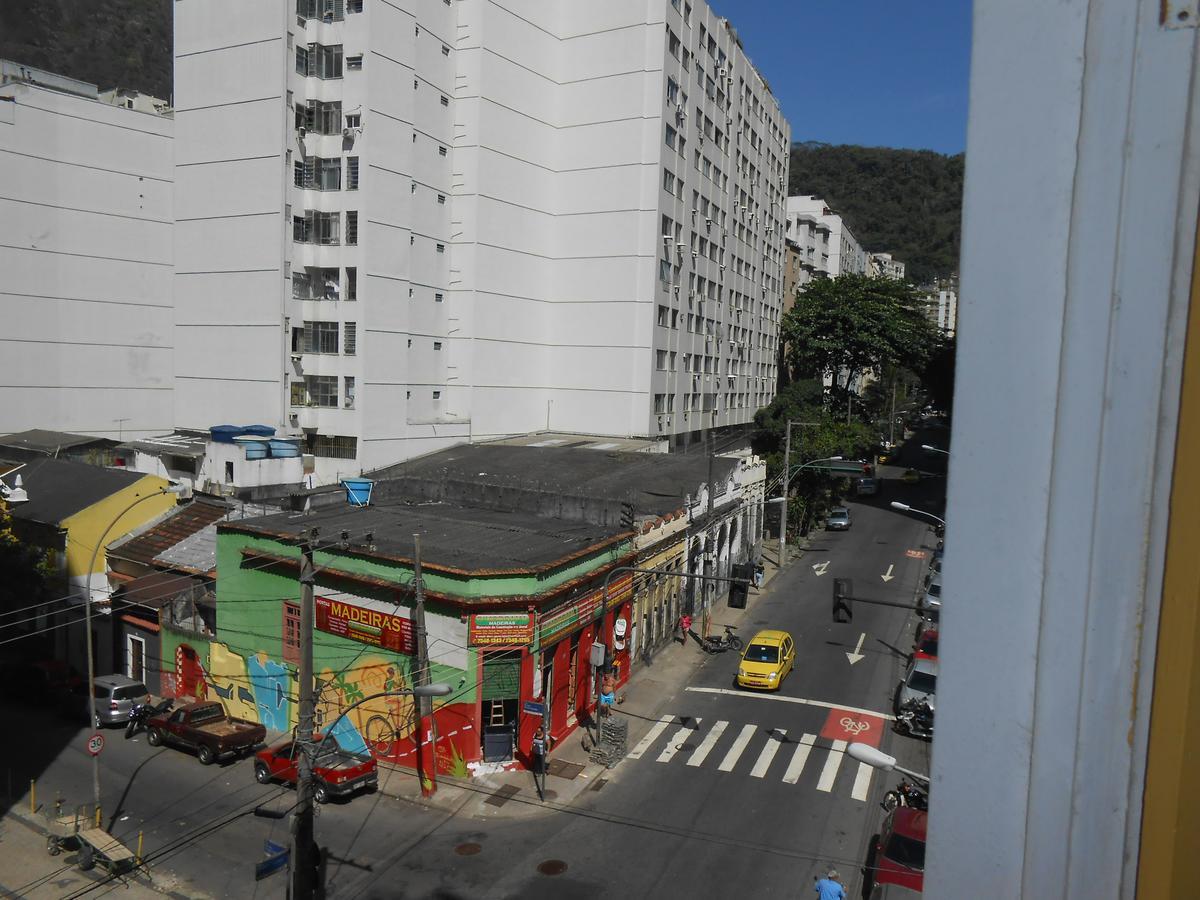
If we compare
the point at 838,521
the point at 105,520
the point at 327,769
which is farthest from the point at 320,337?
the point at 838,521

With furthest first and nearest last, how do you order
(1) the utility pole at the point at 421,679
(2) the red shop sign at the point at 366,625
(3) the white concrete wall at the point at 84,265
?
(3) the white concrete wall at the point at 84,265 < (2) the red shop sign at the point at 366,625 < (1) the utility pole at the point at 421,679

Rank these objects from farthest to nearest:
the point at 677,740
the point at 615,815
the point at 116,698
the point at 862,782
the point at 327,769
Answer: the point at 116,698 → the point at 677,740 → the point at 862,782 → the point at 327,769 → the point at 615,815

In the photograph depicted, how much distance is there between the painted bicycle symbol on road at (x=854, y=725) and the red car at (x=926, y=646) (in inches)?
146

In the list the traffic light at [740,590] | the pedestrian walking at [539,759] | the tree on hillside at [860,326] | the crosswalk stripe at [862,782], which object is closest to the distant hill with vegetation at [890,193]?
the tree on hillside at [860,326]

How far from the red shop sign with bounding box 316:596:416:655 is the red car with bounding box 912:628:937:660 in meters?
16.7

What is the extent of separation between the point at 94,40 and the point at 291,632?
112 m

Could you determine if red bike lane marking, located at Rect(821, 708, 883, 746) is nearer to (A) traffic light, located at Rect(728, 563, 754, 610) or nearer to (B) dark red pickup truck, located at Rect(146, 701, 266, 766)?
(A) traffic light, located at Rect(728, 563, 754, 610)

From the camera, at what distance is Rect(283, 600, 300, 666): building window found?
25.6 metres

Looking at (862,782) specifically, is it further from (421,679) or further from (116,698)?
(116,698)

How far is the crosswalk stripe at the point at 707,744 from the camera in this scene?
2314 centimetres

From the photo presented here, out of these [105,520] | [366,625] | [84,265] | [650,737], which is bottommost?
[650,737]

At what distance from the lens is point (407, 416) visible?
136 ft

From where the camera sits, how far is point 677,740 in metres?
24.6

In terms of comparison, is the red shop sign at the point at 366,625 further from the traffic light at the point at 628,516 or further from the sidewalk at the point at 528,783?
the traffic light at the point at 628,516
